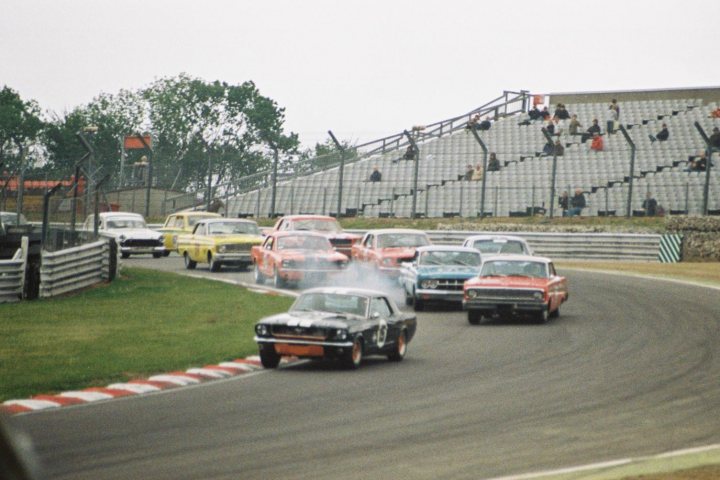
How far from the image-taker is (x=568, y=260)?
37875 millimetres

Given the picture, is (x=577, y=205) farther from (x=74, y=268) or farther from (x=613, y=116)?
(x=74, y=268)

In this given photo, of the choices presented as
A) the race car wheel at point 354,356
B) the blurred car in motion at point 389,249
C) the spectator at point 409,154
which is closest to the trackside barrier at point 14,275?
the blurred car in motion at point 389,249

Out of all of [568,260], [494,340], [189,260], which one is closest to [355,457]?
[494,340]

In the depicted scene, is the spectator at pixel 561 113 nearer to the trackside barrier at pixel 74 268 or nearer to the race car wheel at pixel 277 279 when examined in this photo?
the race car wheel at pixel 277 279

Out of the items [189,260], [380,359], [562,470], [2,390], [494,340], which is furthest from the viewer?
[189,260]

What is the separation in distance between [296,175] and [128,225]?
13.6m

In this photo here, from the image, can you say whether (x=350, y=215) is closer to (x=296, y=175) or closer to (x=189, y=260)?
(x=296, y=175)

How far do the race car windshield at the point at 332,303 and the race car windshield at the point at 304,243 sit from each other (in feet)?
41.7

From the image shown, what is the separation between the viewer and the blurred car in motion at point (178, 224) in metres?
37.7

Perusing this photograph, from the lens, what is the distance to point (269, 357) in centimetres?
1467

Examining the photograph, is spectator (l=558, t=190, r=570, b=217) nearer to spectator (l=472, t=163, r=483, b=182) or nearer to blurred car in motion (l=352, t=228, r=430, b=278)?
spectator (l=472, t=163, r=483, b=182)

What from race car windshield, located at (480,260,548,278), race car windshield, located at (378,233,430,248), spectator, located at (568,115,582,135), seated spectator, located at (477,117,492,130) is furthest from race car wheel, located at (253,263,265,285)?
seated spectator, located at (477,117,492,130)

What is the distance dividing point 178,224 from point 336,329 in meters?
25.1

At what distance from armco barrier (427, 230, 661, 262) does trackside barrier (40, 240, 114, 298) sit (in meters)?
12.5
